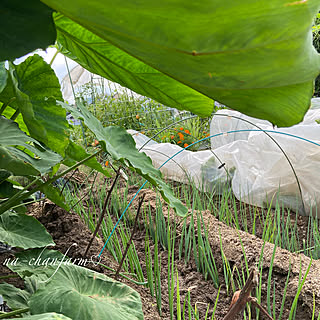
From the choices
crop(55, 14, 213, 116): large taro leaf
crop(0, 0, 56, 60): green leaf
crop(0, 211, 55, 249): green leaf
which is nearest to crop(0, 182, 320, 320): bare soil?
crop(0, 211, 55, 249): green leaf

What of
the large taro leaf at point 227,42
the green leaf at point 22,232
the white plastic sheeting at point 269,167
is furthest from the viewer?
the white plastic sheeting at point 269,167

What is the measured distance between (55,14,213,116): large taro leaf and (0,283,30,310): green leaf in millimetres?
536

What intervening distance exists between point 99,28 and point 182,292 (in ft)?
4.18

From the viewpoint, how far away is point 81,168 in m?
3.41

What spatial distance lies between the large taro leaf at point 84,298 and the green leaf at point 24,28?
0.45 meters

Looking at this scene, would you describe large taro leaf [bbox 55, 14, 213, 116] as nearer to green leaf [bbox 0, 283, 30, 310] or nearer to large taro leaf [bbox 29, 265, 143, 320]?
large taro leaf [bbox 29, 265, 143, 320]

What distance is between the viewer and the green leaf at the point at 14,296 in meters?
0.82

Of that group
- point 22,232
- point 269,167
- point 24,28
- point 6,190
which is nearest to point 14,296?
point 22,232

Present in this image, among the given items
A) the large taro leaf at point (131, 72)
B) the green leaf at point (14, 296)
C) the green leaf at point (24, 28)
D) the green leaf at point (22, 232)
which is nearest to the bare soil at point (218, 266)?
the green leaf at point (22, 232)

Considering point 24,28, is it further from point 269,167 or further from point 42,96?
point 269,167

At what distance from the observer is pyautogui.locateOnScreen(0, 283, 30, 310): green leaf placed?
2.69ft

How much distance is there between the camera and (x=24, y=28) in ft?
1.08

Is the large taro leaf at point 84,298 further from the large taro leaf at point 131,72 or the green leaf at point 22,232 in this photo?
the large taro leaf at point 131,72

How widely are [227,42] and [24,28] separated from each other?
19 centimetres
